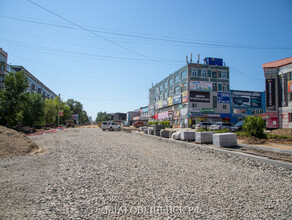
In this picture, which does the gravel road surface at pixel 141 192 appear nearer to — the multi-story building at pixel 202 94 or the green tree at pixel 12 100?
the green tree at pixel 12 100

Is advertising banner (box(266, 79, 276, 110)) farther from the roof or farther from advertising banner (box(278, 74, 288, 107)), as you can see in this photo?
the roof

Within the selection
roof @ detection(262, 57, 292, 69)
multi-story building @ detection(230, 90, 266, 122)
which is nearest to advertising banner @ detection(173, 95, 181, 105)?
multi-story building @ detection(230, 90, 266, 122)

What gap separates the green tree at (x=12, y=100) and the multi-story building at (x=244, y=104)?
53.3m

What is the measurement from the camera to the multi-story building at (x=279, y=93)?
24.7 m

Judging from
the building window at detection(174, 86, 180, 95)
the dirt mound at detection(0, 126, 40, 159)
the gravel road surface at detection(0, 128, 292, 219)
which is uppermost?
the building window at detection(174, 86, 180, 95)

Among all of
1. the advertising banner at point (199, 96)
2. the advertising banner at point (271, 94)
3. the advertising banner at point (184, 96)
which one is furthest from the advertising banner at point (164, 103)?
the advertising banner at point (271, 94)

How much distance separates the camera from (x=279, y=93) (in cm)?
2584

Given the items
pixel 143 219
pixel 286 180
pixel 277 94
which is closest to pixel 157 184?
pixel 143 219

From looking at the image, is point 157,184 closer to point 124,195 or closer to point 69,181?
point 124,195

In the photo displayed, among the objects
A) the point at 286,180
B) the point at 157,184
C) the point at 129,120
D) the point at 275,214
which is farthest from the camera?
the point at 129,120

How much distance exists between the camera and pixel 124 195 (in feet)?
14.3

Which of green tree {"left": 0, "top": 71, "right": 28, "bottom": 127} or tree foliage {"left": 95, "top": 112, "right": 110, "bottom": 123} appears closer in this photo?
green tree {"left": 0, "top": 71, "right": 28, "bottom": 127}

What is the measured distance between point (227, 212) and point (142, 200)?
5.67 ft

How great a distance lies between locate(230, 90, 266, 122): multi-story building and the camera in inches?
2242
